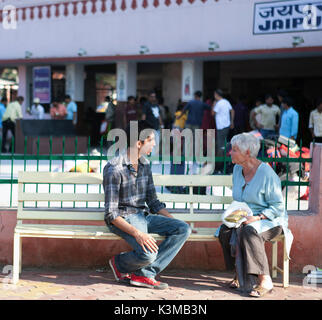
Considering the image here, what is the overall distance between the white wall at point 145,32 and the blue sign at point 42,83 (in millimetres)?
592

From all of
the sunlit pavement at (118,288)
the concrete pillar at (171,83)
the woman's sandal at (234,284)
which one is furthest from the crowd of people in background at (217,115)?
the woman's sandal at (234,284)

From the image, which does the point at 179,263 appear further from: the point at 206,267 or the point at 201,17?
the point at 201,17

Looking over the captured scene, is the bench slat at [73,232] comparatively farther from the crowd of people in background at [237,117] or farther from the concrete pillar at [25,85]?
the concrete pillar at [25,85]

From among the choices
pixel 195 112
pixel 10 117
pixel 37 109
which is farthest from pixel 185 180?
pixel 37 109

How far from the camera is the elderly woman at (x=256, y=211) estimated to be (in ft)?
16.3

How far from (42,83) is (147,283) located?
15156mm

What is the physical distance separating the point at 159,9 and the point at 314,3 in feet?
14.4

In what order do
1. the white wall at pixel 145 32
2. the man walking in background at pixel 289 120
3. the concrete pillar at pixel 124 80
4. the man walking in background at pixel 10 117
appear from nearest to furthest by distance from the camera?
the man walking in background at pixel 289 120
the white wall at pixel 145 32
the man walking in background at pixel 10 117
the concrete pillar at pixel 124 80

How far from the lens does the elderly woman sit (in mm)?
4977

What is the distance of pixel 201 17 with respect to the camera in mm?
15398

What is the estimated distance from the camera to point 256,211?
5.16 m

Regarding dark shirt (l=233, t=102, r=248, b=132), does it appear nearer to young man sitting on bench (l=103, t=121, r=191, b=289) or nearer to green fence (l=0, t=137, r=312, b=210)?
green fence (l=0, t=137, r=312, b=210)

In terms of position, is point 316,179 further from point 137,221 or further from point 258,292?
point 137,221
